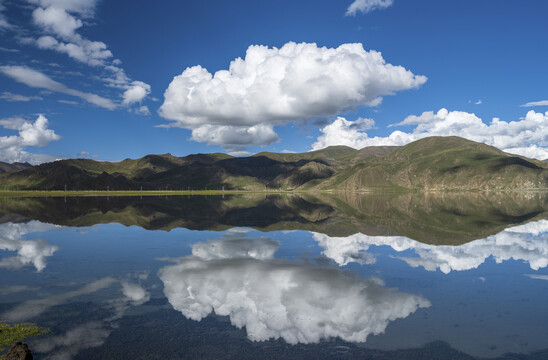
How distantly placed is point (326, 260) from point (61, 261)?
24482 mm

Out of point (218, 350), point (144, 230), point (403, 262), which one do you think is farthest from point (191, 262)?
point (144, 230)

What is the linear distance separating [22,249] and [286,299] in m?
33.2

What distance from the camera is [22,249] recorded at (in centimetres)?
3809

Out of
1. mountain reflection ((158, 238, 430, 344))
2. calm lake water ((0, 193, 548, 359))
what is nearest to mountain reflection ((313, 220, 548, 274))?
calm lake water ((0, 193, 548, 359))

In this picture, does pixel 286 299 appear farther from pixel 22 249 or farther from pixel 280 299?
pixel 22 249

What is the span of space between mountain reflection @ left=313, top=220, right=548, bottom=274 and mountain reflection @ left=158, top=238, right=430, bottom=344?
22.8 ft

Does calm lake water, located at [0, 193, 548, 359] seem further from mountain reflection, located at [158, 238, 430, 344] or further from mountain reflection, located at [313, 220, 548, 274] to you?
mountain reflection, located at [313, 220, 548, 274]

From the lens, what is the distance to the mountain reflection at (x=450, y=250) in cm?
3142

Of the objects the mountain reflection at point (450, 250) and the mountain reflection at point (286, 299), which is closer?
the mountain reflection at point (286, 299)

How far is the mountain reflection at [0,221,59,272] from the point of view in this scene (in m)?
31.2

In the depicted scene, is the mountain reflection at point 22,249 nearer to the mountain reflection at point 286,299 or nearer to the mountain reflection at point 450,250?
the mountain reflection at point 286,299

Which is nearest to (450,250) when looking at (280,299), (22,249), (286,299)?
(286,299)

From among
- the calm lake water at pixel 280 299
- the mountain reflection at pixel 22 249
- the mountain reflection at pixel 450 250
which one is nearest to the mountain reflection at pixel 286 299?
the calm lake water at pixel 280 299

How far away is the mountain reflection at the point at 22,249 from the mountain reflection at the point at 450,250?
2755cm
